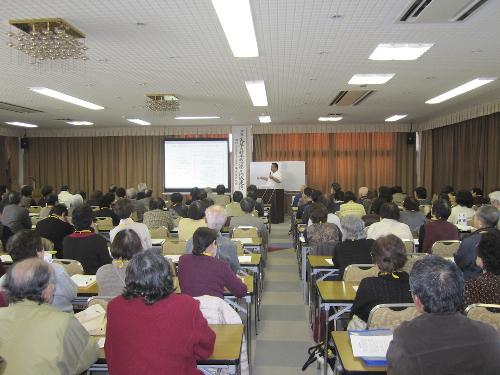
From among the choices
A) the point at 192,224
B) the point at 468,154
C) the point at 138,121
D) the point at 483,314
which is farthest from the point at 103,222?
the point at 468,154

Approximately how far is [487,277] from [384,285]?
65 cm

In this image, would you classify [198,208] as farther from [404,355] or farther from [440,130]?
[440,130]

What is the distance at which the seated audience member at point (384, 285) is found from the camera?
2.88 metres

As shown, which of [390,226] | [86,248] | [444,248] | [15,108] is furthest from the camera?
[15,108]

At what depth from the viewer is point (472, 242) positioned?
412 centimetres

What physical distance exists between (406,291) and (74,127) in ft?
49.2

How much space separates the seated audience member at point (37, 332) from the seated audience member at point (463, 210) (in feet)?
21.3

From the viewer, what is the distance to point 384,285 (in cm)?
291

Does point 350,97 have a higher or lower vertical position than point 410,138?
higher

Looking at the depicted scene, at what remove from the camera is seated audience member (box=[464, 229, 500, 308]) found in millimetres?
2793

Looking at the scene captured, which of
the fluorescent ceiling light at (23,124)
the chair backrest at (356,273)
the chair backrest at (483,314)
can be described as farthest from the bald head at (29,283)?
the fluorescent ceiling light at (23,124)

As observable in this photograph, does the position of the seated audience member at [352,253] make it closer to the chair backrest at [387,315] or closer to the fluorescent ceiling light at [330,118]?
the chair backrest at [387,315]

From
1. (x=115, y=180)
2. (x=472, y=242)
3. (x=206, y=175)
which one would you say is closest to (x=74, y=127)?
(x=115, y=180)

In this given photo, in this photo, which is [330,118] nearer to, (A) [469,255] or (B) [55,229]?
(B) [55,229]
